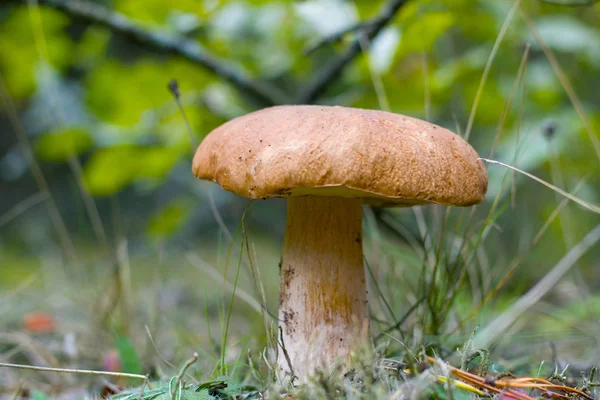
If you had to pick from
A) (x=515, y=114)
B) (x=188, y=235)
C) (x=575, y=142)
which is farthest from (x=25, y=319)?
(x=575, y=142)

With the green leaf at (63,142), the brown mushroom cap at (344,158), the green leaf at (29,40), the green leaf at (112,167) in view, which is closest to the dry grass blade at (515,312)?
the brown mushroom cap at (344,158)

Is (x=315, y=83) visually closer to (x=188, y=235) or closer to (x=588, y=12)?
(x=188, y=235)

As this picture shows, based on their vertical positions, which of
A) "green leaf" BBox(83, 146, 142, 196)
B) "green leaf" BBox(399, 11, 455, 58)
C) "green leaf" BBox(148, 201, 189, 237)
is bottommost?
"green leaf" BBox(148, 201, 189, 237)

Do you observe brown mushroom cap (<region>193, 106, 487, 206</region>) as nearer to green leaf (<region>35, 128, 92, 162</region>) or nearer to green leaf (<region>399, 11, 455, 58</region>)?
green leaf (<region>399, 11, 455, 58</region>)

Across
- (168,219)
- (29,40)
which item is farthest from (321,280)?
(29,40)

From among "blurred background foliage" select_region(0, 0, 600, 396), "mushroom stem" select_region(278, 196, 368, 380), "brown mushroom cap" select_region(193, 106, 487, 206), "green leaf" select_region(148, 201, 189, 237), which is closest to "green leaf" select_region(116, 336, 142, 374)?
"blurred background foliage" select_region(0, 0, 600, 396)

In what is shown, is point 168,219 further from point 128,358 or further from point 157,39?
point 128,358
